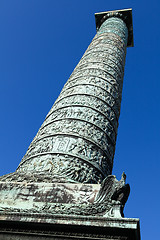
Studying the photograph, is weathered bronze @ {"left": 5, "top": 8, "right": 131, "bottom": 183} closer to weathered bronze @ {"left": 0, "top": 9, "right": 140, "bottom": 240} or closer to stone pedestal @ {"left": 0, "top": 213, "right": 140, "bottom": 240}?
weathered bronze @ {"left": 0, "top": 9, "right": 140, "bottom": 240}

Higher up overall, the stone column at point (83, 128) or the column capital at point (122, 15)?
the column capital at point (122, 15)

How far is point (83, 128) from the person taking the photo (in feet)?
9.95

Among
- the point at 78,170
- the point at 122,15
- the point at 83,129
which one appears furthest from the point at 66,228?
the point at 122,15

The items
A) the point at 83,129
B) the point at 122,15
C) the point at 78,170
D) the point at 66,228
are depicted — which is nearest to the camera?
the point at 66,228

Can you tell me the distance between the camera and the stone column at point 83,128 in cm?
262

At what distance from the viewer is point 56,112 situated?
3.43 meters

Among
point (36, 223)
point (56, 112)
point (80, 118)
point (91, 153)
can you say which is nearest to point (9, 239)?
point (36, 223)

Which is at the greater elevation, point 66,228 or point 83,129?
point 83,129

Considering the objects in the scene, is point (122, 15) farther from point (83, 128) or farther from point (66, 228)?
point (66, 228)

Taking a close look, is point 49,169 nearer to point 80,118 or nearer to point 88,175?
point 88,175

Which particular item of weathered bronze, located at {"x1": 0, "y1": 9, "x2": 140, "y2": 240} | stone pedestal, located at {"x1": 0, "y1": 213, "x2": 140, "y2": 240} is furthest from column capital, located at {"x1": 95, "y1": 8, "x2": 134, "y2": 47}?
stone pedestal, located at {"x1": 0, "y1": 213, "x2": 140, "y2": 240}

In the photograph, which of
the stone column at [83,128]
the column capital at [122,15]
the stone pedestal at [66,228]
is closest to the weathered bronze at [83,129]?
the stone column at [83,128]

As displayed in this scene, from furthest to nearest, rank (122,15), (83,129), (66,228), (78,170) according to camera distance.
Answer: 1. (122,15)
2. (83,129)
3. (78,170)
4. (66,228)

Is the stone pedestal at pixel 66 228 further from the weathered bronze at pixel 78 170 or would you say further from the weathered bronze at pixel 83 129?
the weathered bronze at pixel 83 129
